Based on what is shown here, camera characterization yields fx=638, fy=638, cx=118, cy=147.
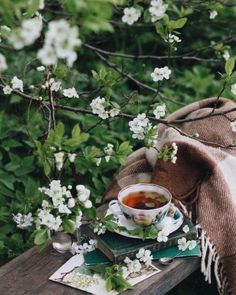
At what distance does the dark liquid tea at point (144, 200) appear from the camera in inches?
69.2

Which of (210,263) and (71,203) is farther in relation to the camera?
(210,263)

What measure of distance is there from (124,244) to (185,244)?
6.8 inches

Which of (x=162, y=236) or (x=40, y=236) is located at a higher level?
(x=40, y=236)

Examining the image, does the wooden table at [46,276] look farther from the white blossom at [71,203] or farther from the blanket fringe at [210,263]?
the white blossom at [71,203]

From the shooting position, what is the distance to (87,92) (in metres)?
2.08

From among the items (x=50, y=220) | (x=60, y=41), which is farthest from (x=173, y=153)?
(x=60, y=41)

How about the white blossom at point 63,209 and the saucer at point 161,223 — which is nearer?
the white blossom at point 63,209

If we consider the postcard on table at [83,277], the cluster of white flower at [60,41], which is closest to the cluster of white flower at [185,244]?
the postcard on table at [83,277]

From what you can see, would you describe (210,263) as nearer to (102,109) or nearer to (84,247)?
(84,247)

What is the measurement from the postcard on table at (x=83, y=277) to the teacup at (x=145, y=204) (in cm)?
13

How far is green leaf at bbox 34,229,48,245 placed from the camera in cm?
152

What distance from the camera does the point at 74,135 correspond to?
59.6 inches

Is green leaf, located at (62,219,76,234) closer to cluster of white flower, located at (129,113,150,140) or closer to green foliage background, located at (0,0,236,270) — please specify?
green foliage background, located at (0,0,236,270)

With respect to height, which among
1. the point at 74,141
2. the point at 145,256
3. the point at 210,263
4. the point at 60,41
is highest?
the point at 60,41
